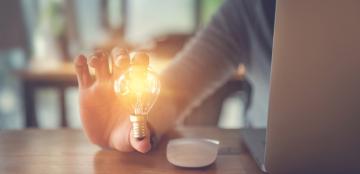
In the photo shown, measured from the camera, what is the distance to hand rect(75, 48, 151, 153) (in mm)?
636

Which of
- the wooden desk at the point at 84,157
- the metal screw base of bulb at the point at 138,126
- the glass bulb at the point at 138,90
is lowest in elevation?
the wooden desk at the point at 84,157

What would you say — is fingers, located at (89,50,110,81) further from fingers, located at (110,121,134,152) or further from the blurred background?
the blurred background

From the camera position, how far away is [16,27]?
2.29 metres

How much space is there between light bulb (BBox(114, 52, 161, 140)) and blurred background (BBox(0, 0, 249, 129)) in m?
1.43

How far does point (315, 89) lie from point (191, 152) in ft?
0.69

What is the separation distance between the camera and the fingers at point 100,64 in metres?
0.63

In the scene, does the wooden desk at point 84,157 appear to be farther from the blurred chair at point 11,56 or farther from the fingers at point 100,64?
the blurred chair at point 11,56

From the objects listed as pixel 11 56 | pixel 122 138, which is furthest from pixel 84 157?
pixel 11 56

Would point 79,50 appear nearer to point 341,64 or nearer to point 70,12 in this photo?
point 70,12

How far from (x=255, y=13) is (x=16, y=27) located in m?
1.65

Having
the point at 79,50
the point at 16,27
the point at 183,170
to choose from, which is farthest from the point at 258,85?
the point at 16,27

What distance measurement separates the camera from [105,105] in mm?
669

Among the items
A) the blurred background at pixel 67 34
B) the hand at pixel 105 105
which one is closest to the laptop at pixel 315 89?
the hand at pixel 105 105

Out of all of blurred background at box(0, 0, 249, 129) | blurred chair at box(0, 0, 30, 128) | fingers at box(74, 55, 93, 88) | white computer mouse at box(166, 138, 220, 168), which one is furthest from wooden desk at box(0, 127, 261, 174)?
blurred chair at box(0, 0, 30, 128)
